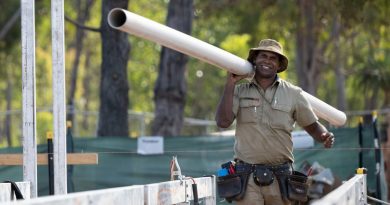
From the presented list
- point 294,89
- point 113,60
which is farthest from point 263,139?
point 113,60

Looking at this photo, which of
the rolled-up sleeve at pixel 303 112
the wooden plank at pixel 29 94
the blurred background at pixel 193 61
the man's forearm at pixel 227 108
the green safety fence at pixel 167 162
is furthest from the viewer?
the blurred background at pixel 193 61

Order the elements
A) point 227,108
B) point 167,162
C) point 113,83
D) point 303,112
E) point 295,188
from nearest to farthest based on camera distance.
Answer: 1. point 227,108
2. point 295,188
3. point 303,112
4. point 167,162
5. point 113,83

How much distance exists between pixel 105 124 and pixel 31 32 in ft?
31.9

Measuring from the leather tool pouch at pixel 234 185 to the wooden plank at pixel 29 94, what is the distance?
2391mm

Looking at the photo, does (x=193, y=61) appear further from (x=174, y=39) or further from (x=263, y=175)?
(x=174, y=39)

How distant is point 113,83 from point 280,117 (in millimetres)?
11050

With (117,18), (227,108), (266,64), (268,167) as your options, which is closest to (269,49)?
(266,64)

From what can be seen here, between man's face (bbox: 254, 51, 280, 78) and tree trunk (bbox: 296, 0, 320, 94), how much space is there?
18.1 metres

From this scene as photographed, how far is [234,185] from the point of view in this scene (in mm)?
9727

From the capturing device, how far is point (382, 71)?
34562mm

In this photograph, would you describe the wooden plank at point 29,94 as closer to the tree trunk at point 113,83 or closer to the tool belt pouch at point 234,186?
the tool belt pouch at point 234,186

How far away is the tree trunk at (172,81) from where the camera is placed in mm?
21797

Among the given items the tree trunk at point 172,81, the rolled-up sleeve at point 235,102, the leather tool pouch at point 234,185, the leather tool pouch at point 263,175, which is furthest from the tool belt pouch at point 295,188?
the tree trunk at point 172,81

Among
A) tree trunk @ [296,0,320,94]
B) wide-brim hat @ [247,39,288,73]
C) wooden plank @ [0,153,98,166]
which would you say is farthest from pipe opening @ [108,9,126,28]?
tree trunk @ [296,0,320,94]
